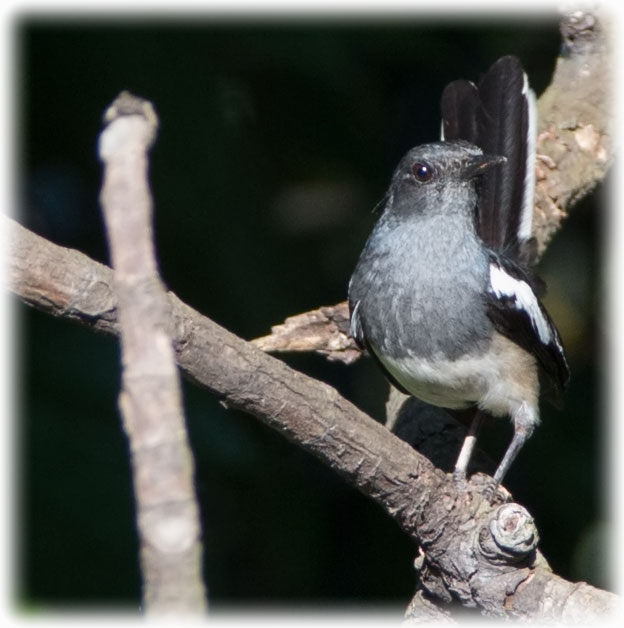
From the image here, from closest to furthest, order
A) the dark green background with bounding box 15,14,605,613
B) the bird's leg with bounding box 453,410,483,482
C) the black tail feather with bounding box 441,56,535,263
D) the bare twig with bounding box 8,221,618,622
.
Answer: the bare twig with bounding box 8,221,618,622 → the bird's leg with bounding box 453,410,483,482 → the dark green background with bounding box 15,14,605,613 → the black tail feather with bounding box 441,56,535,263

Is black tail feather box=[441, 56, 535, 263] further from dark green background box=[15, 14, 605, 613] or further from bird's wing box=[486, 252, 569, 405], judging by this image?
dark green background box=[15, 14, 605, 613]

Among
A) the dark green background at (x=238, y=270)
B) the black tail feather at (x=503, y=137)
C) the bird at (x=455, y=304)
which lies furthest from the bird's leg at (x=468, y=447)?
the dark green background at (x=238, y=270)

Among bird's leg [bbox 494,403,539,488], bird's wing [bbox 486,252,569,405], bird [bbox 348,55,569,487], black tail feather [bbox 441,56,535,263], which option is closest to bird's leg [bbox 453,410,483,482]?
bird [bbox 348,55,569,487]

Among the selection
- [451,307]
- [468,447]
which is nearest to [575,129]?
[451,307]

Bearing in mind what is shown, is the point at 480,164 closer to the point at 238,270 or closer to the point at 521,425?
the point at 521,425

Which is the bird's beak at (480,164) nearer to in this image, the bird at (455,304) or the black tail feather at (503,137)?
the bird at (455,304)

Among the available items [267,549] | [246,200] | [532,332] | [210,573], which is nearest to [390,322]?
[532,332]
